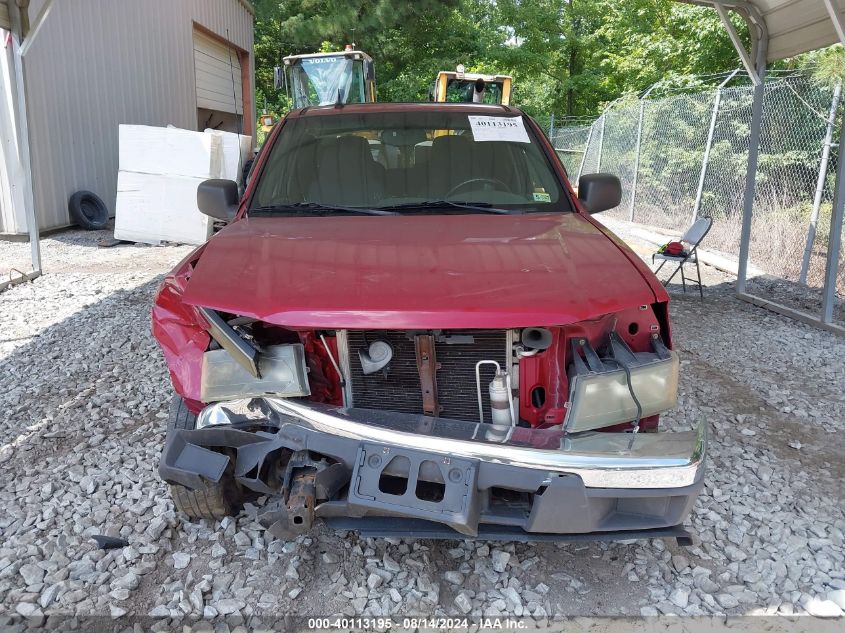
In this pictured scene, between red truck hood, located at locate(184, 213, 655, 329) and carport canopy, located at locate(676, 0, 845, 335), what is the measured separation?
3.85 metres

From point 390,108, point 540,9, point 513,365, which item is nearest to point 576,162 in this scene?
point 540,9

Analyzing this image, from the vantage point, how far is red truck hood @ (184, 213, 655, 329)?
2.32 metres

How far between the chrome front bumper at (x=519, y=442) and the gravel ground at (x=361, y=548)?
0.66 m

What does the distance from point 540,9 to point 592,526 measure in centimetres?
2839

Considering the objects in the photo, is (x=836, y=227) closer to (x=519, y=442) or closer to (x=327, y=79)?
(x=519, y=442)

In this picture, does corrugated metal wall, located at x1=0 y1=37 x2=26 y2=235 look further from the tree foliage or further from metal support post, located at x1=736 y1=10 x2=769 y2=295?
the tree foliage

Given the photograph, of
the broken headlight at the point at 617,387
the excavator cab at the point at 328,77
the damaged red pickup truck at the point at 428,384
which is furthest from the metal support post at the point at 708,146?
the broken headlight at the point at 617,387

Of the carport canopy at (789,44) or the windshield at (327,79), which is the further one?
the windshield at (327,79)

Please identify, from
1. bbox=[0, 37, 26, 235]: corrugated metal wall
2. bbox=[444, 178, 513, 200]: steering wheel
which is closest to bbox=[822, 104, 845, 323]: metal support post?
bbox=[444, 178, 513, 200]: steering wheel

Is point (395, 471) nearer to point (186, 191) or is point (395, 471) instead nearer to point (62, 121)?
point (186, 191)

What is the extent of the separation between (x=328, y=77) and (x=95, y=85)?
467cm

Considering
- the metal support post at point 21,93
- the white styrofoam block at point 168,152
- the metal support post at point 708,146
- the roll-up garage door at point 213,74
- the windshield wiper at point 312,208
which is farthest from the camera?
the roll-up garage door at point 213,74

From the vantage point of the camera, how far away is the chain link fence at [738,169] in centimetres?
869

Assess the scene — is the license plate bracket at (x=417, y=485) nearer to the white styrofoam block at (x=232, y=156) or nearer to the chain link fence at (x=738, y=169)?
the chain link fence at (x=738, y=169)
